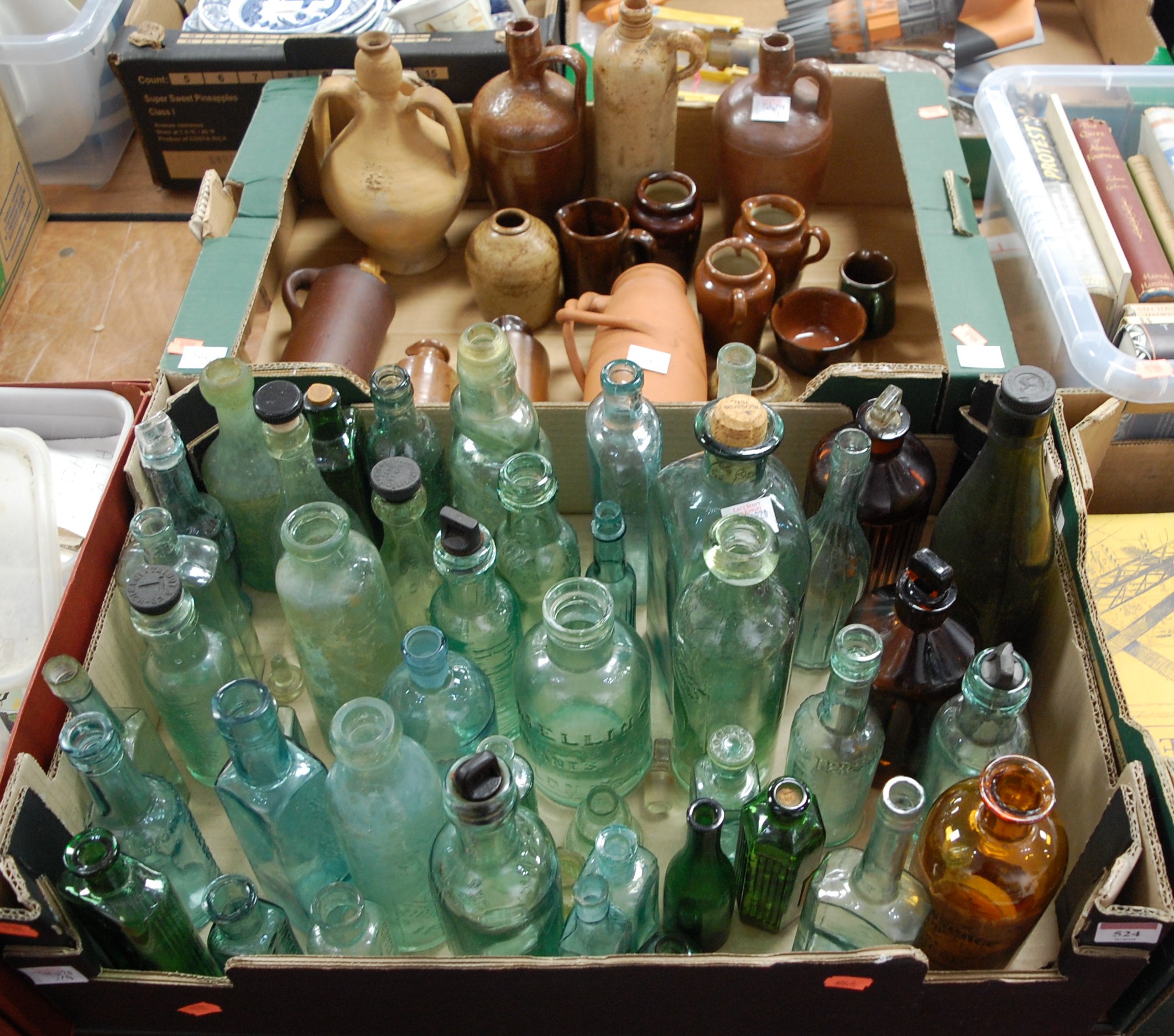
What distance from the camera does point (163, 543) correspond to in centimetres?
97

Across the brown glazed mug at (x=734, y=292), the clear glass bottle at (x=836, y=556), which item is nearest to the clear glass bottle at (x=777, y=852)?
the clear glass bottle at (x=836, y=556)

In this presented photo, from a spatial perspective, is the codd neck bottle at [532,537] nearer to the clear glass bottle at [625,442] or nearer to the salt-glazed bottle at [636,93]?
the clear glass bottle at [625,442]

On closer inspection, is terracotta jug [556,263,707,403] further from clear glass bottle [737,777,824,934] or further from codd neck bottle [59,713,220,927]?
codd neck bottle [59,713,220,927]

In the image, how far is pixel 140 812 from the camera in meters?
0.85

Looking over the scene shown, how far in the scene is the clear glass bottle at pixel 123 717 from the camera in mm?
836

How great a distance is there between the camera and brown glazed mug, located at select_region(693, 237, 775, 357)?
1.33m

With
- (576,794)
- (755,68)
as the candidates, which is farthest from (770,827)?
(755,68)

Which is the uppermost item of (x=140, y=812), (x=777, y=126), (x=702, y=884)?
(x=777, y=126)

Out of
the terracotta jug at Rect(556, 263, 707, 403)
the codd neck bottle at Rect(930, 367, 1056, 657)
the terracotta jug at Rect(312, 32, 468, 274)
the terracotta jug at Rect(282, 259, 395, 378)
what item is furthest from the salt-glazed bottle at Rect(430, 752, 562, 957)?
the terracotta jug at Rect(312, 32, 468, 274)

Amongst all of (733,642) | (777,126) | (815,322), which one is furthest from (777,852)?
(777,126)

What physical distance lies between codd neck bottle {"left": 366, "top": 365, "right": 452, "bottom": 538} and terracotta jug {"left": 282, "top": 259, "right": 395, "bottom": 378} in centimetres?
24

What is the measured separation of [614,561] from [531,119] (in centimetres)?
83

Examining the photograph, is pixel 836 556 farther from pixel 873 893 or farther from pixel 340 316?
pixel 340 316

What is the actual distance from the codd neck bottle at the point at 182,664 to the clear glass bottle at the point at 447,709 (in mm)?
196
